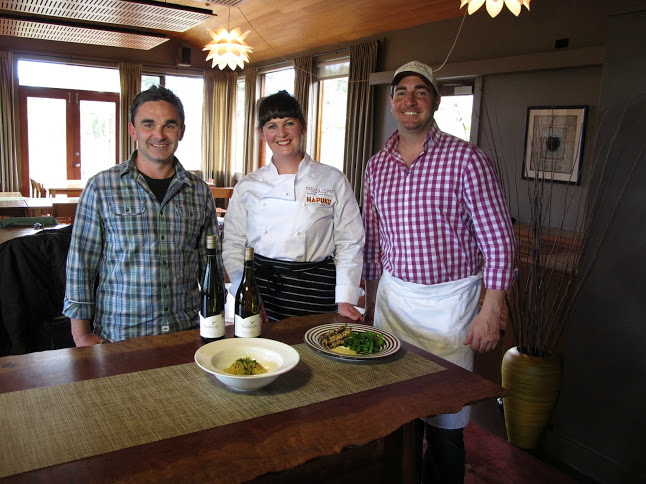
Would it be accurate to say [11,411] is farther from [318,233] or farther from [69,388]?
[318,233]

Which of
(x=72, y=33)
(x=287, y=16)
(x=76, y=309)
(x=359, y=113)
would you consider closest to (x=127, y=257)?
(x=76, y=309)

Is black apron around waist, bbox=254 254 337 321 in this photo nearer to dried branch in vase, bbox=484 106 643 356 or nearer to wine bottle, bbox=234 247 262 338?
wine bottle, bbox=234 247 262 338

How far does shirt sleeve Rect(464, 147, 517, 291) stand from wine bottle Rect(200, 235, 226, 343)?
89 cm

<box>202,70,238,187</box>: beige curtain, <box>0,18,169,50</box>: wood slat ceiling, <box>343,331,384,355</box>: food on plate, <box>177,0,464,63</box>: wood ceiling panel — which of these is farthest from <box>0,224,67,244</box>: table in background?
<box>202,70,238,187</box>: beige curtain

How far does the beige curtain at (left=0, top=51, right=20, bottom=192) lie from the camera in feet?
28.9

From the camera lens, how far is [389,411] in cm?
117

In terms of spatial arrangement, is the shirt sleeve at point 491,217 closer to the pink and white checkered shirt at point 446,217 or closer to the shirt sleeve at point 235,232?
the pink and white checkered shirt at point 446,217

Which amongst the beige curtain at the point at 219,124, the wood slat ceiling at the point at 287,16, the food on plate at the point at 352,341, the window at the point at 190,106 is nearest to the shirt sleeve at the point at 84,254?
the food on plate at the point at 352,341

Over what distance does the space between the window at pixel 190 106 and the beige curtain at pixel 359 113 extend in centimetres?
452

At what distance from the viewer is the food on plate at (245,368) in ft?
4.16

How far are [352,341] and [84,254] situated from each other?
36.2 inches

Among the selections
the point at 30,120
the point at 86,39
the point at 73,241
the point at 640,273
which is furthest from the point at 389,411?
the point at 30,120

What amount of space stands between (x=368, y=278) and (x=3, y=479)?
150 centimetres

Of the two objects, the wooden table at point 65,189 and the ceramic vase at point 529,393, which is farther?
the wooden table at point 65,189
